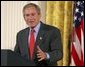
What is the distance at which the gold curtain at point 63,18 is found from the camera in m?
3.71

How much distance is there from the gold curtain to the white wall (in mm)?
415

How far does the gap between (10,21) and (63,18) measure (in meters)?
0.83

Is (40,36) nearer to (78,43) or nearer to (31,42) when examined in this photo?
(31,42)

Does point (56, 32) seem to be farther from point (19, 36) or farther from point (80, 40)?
point (80, 40)

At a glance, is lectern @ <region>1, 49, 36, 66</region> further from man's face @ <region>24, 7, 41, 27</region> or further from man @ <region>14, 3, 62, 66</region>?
man's face @ <region>24, 7, 41, 27</region>

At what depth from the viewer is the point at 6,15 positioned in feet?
13.1

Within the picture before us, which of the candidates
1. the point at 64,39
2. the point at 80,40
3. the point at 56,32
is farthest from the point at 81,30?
the point at 56,32

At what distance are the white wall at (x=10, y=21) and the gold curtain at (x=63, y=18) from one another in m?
0.41

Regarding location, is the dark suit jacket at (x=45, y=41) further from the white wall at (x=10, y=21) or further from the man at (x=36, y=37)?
the white wall at (x=10, y=21)

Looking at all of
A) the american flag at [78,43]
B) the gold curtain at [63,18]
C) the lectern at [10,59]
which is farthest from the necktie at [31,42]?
the gold curtain at [63,18]

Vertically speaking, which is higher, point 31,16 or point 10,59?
point 31,16

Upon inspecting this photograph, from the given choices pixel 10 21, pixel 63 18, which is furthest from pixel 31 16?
pixel 10 21

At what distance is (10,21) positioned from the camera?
3.99 meters

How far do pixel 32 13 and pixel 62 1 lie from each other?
1.56 m
